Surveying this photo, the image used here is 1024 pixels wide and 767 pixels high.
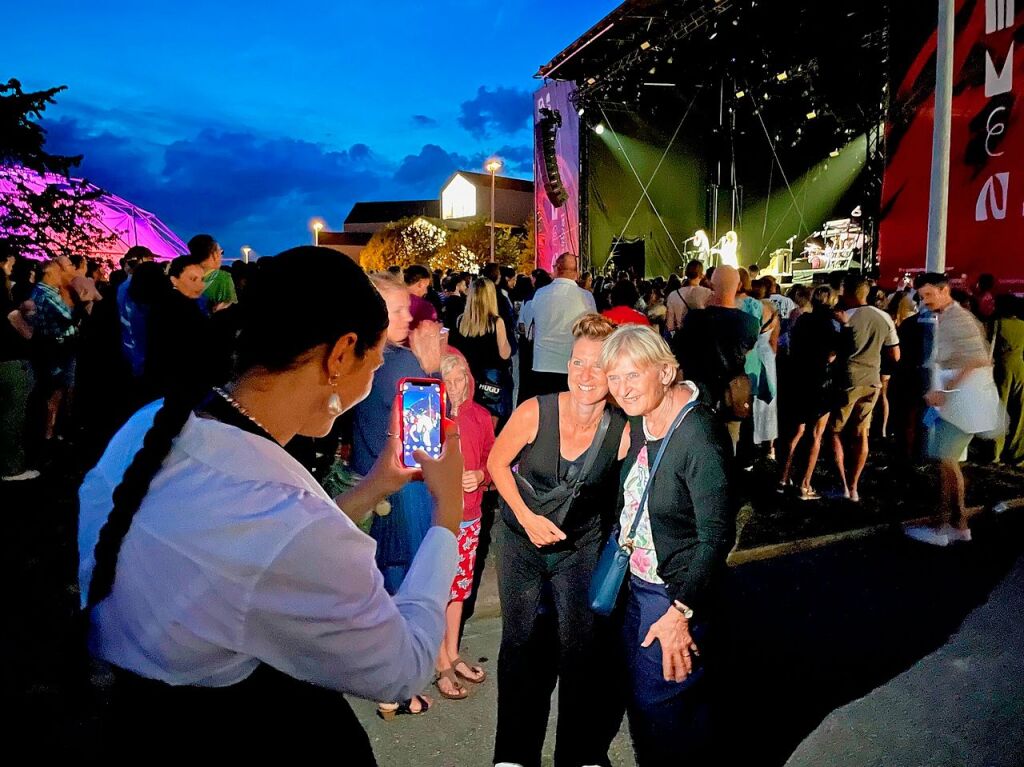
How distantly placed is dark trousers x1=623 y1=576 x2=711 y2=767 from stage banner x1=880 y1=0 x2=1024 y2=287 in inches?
392

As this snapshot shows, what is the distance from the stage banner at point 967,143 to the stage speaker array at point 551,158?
1225 cm

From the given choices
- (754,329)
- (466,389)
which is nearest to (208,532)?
(466,389)

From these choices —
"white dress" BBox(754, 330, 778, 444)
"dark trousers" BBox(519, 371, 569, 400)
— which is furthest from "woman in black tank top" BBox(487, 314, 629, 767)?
"white dress" BBox(754, 330, 778, 444)

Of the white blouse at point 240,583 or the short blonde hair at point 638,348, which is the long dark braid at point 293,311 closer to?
the white blouse at point 240,583

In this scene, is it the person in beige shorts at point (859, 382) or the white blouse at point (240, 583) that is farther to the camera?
the person in beige shorts at point (859, 382)

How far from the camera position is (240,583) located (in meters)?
0.97

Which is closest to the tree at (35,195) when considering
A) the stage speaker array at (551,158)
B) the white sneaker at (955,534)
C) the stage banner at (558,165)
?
the white sneaker at (955,534)

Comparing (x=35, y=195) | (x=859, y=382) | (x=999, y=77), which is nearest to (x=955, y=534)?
(x=859, y=382)

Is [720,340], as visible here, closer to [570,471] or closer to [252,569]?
[570,471]

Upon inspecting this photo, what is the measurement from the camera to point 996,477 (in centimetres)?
730

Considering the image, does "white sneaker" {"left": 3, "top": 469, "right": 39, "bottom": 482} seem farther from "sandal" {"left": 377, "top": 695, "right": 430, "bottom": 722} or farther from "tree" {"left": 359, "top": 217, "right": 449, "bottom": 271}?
"tree" {"left": 359, "top": 217, "right": 449, "bottom": 271}

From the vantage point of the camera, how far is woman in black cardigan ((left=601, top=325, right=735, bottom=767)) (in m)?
2.35

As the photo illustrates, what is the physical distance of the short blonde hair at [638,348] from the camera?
8.33 feet

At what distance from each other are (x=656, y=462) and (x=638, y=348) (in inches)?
16.5
